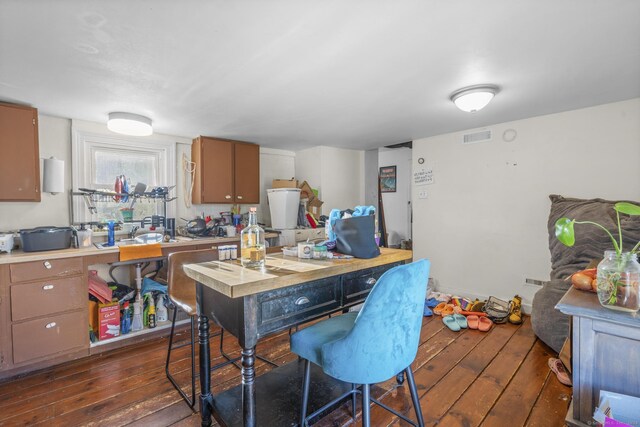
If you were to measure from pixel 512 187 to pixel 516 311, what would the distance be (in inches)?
52.9

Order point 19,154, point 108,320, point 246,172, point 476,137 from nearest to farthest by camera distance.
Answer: point 19,154 < point 108,320 < point 476,137 < point 246,172

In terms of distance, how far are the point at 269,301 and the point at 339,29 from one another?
1391mm

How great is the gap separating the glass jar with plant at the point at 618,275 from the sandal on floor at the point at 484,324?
1977 millimetres

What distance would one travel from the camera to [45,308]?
7.94 feet

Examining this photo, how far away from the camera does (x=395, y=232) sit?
5.45m

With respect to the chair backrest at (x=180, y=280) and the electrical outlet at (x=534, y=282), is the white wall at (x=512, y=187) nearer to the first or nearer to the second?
the electrical outlet at (x=534, y=282)

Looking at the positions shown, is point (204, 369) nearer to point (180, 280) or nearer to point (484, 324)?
point (180, 280)

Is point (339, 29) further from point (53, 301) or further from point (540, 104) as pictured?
point (53, 301)

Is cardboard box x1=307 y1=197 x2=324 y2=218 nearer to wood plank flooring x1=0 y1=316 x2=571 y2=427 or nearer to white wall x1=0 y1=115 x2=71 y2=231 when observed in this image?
wood plank flooring x1=0 y1=316 x2=571 y2=427

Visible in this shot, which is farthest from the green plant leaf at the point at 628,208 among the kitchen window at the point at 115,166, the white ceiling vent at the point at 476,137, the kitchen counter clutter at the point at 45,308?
the kitchen window at the point at 115,166

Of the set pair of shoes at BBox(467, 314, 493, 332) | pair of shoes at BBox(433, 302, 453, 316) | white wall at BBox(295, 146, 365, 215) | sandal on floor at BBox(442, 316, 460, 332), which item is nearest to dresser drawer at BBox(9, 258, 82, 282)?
white wall at BBox(295, 146, 365, 215)

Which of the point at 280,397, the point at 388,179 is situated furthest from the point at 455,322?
the point at 388,179

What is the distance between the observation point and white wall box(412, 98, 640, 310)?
2.86 meters

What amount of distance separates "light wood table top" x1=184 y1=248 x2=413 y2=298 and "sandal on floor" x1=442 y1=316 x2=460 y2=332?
66.8 inches
